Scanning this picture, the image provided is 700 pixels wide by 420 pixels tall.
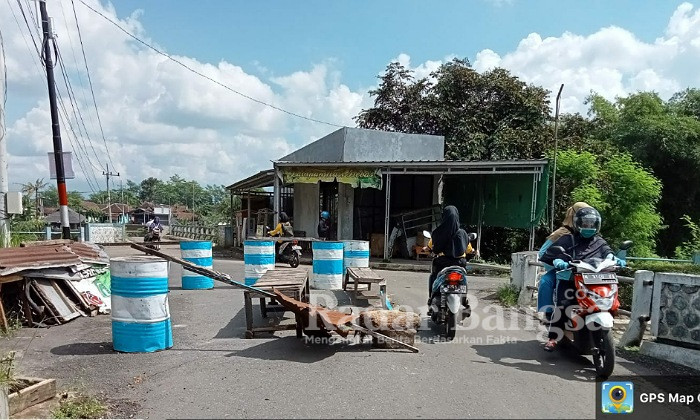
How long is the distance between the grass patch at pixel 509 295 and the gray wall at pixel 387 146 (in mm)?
11098

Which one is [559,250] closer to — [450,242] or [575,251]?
[575,251]

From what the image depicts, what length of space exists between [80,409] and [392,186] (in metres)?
15.9

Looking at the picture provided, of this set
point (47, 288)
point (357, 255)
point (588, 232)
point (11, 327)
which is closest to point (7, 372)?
point (11, 327)

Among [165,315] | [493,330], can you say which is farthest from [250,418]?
[493,330]

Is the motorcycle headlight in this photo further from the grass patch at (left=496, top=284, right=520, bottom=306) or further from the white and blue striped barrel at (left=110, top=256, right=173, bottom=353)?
the white and blue striped barrel at (left=110, top=256, right=173, bottom=353)

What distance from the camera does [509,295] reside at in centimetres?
935

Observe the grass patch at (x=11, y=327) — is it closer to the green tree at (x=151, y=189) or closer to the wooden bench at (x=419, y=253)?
the wooden bench at (x=419, y=253)

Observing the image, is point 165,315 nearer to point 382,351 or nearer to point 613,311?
point 382,351

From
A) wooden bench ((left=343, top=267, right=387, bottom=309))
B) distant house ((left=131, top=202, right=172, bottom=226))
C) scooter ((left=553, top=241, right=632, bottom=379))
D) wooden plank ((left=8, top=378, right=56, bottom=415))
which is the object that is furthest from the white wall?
distant house ((left=131, top=202, right=172, bottom=226))

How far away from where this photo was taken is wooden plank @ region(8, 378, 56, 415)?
3910mm

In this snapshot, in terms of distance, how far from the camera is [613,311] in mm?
5027

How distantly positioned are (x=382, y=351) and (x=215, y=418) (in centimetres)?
233

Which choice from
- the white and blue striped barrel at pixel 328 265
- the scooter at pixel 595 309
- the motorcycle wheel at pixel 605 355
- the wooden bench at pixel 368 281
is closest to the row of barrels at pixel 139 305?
the wooden bench at pixel 368 281

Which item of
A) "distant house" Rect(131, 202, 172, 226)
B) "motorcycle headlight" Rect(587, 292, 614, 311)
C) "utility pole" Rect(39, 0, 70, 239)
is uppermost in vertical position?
"utility pole" Rect(39, 0, 70, 239)
